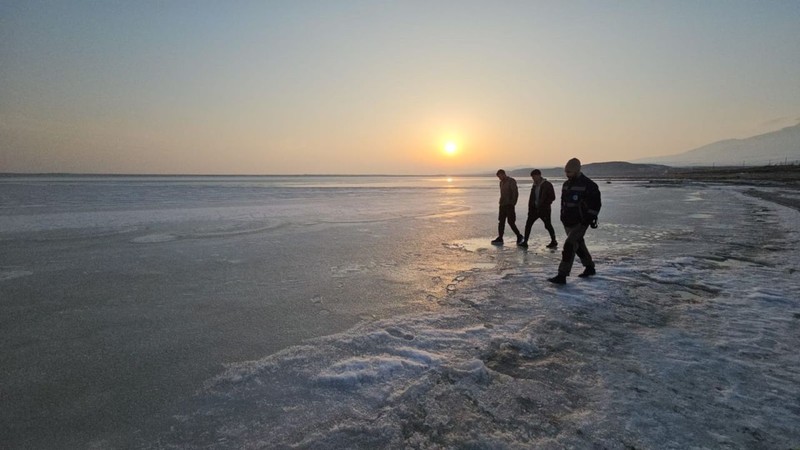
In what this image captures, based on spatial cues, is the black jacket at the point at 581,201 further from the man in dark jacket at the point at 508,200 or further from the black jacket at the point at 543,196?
the man in dark jacket at the point at 508,200

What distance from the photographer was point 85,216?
13.5 m

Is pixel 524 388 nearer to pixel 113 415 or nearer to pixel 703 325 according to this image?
pixel 703 325

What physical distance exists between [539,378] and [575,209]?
3.26m

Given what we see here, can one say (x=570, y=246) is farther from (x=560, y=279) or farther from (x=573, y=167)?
(x=573, y=167)

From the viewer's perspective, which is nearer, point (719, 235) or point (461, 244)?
point (461, 244)

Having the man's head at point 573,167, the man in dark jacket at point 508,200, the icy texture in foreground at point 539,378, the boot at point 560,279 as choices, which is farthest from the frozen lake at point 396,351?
the man in dark jacket at point 508,200

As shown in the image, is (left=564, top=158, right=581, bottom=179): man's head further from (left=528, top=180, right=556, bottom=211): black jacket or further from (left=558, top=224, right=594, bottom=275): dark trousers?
(left=528, top=180, right=556, bottom=211): black jacket

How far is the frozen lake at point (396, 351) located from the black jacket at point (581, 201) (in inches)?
38.2

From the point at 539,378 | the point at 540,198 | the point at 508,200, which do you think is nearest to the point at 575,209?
the point at 540,198

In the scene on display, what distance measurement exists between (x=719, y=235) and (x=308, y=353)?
1091 cm

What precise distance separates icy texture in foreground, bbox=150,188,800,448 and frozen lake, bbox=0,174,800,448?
2cm

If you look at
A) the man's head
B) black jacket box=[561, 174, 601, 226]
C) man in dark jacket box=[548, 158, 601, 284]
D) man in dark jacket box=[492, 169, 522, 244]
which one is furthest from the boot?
man in dark jacket box=[492, 169, 522, 244]

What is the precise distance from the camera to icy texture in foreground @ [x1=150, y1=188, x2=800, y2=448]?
7.57ft

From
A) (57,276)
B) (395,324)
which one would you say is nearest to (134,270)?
(57,276)
